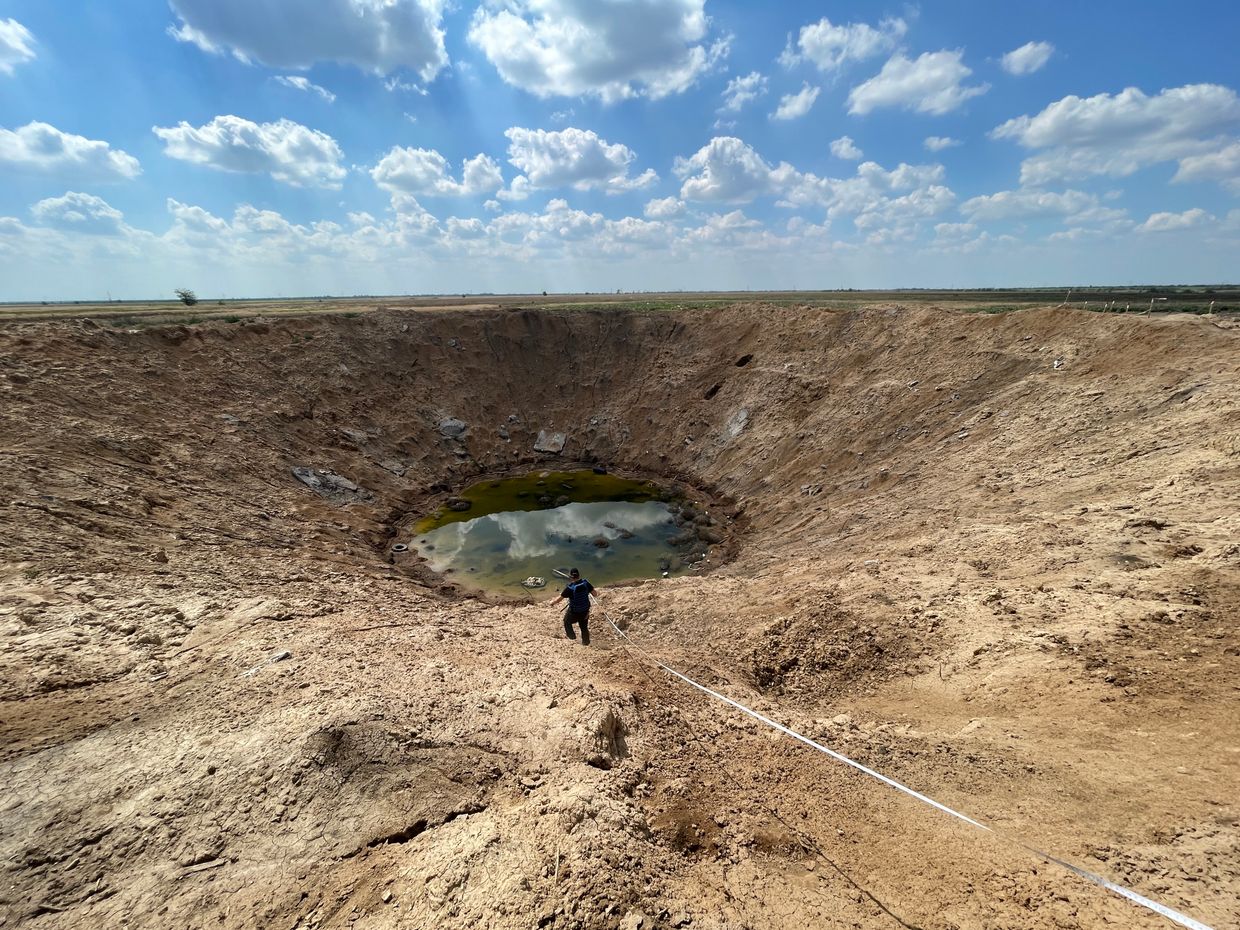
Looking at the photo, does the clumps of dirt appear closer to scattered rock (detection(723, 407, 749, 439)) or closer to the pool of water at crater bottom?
the pool of water at crater bottom

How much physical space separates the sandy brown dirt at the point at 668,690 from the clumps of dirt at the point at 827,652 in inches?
2.4

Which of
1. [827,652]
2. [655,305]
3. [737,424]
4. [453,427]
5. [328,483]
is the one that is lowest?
[827,652]

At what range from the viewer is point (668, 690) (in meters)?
7.79

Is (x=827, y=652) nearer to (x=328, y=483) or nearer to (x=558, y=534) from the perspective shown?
(x=558, y=534)

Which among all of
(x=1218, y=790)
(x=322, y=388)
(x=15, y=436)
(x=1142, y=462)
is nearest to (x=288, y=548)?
(x=15, y=436)

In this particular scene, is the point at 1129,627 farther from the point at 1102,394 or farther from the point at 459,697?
the point at 1102,394

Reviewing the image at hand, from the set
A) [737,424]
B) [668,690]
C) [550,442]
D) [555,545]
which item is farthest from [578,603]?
[550,442]

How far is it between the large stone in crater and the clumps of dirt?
2446 centimetres

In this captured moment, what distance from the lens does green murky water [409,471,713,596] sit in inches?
763

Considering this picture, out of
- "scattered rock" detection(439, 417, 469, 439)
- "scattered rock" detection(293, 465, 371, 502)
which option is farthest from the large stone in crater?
"scattered rock" detection(293, 465, 371, 502)

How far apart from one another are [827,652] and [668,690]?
9.90 feet

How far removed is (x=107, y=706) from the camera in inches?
266

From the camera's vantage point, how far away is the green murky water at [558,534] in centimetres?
1938

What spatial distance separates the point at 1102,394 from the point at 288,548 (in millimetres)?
24571
